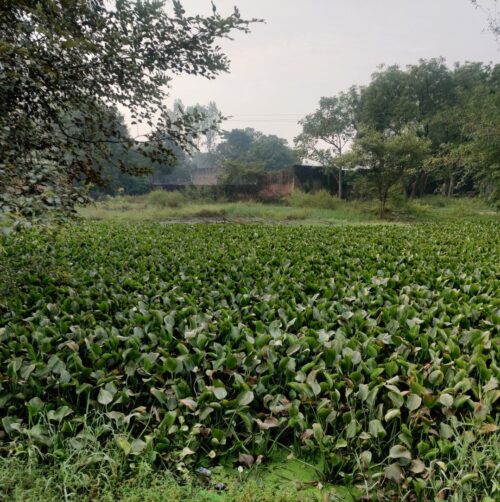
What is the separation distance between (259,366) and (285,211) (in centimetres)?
1537

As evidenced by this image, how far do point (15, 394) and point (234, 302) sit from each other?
1767 millimetres

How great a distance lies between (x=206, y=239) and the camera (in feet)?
23.5

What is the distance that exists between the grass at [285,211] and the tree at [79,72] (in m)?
11.3

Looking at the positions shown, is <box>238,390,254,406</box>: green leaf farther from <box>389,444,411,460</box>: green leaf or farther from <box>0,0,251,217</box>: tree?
<box>0,0,251,217</box>: tree

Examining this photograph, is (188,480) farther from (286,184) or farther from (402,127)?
(402,127)

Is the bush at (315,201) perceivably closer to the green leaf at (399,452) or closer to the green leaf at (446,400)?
the green leaf at (446,400)

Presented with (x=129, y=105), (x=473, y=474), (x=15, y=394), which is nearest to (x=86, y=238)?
(x=129, y=105)

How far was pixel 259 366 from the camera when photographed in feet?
7.77

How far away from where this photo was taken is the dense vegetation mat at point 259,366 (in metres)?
1.86

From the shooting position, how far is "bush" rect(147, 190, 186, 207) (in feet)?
68.6

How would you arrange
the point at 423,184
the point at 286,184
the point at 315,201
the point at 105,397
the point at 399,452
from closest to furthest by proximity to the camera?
1. the point at 399,452
2. the point at 105,397
3. the point at 315,201
4. the point at 286,184
5. the point at 423,184

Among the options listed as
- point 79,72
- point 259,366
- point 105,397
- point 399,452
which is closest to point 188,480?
point 105,397

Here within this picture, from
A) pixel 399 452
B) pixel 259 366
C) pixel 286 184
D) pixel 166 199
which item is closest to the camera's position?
pixel 399 452

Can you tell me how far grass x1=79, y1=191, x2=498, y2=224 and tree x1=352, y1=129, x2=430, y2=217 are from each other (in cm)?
118
